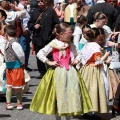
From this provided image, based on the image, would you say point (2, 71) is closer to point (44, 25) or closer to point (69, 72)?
point (69, 72)

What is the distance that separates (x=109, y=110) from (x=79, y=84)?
1.69 meters

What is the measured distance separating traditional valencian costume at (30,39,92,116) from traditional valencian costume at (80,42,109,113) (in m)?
0.68

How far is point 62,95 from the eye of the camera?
8.75 meters

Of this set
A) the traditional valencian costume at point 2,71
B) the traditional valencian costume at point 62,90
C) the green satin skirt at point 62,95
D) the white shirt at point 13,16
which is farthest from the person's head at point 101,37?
the white shirt at point 13,16

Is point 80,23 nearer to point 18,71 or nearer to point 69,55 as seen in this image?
point 18,71

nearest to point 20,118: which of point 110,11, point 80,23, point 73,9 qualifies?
point 80,23

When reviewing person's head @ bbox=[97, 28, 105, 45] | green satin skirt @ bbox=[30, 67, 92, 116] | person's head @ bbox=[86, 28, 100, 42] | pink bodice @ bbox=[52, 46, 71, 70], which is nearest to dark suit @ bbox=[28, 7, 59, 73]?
person's head @ bbox=[97, 28, 105, 45]

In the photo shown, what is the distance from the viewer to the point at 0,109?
1071 centimetres

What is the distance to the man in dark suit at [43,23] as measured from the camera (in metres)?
13.9

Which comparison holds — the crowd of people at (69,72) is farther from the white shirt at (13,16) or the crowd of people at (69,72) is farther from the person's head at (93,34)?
the white shirt at (13,16)

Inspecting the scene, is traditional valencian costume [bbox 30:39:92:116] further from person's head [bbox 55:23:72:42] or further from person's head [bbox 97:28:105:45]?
person's head [bbox 97:28:105:45]

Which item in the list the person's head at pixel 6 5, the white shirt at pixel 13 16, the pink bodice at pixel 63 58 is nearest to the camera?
the pink bodice at pixel 63 58

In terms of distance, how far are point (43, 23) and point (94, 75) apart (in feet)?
14.7

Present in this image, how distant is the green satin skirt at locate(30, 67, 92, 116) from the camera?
8734 millimetres
